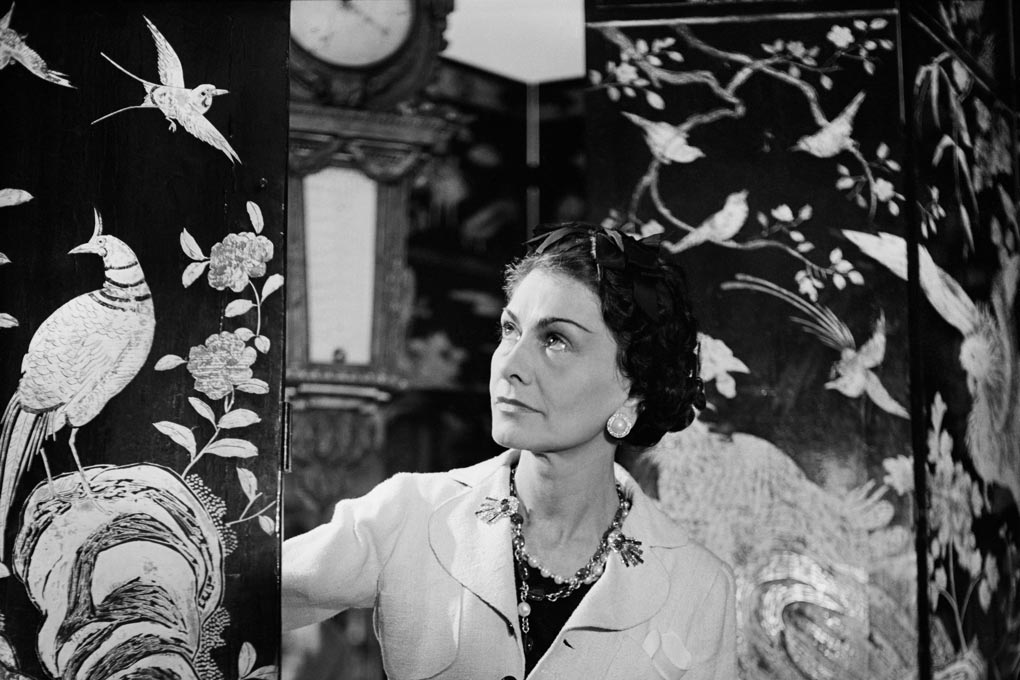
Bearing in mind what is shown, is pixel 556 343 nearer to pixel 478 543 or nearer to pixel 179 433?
pixel 478 543

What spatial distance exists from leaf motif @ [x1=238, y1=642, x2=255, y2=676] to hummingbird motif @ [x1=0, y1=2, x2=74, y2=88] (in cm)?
97

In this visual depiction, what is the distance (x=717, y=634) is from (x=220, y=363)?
1.00m

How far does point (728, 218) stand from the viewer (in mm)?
2586

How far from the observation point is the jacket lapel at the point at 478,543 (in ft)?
7.23

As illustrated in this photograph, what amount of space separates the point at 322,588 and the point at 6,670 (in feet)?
1.68

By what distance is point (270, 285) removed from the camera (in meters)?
2.13

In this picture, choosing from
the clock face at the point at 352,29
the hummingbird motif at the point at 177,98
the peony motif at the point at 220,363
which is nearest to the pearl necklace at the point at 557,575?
the peony motif at the point at 220,363

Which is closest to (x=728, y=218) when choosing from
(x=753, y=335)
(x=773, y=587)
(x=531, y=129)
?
(x=753, y=335)

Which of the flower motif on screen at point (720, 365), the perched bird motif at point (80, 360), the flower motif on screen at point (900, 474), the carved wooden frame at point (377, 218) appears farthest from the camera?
the carved wooden frame at point (377, 218)

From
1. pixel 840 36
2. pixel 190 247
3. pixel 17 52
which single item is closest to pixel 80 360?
pixel 190 247

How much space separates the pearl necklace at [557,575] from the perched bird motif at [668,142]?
76 cm

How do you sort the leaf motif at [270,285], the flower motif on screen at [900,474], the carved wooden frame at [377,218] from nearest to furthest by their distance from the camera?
the leaf motif at [270,285]
the flower motif on screen at [900,474]
the carved wooden frame at [377,218]

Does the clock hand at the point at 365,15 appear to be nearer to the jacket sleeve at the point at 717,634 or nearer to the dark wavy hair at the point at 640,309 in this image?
the dark wavy hair at the point at 640,309

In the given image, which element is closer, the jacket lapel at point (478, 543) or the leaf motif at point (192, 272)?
the leaf motif at point (192, 272)
